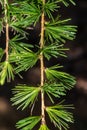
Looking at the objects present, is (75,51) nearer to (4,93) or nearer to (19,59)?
(4,93)

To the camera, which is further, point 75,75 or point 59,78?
point 75,75

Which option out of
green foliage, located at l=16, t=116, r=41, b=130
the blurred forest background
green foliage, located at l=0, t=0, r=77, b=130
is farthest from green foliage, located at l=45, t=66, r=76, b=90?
the blurred forest background

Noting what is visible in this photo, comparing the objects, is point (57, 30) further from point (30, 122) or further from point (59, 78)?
point (30, 122)

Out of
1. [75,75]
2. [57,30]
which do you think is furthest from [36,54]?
[75,75]

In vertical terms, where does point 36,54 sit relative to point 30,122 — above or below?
above

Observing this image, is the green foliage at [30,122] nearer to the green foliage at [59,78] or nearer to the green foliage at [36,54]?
the green foliage at [36,54]

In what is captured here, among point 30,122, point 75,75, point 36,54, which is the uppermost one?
point 36,54

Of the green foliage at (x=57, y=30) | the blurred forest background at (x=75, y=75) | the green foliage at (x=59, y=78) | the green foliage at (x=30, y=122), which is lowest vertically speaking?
the blurred forest background at (x=75, y=75)

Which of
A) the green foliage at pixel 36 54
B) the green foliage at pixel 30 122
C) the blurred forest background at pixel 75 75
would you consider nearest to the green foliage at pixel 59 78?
the green foliage at pixel 36 54
